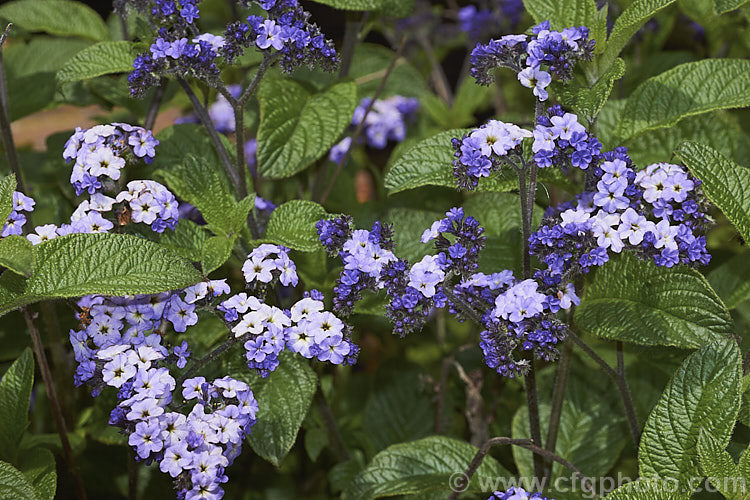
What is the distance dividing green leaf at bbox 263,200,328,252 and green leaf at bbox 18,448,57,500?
46cm

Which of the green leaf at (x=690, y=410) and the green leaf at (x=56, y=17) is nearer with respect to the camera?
the green leaf at (x=690, y=410)

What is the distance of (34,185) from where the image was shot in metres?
1.79

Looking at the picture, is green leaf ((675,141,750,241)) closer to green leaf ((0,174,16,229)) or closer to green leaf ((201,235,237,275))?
green leaf ((201,235,237,275))

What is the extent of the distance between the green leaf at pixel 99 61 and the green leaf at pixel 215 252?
36cm

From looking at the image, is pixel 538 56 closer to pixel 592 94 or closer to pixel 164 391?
pixel 592 94

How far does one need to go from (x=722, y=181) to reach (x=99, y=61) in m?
1.02

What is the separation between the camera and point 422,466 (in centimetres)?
127

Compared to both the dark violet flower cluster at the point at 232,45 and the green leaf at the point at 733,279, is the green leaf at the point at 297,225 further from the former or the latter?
the green leaf at the point at 733,279

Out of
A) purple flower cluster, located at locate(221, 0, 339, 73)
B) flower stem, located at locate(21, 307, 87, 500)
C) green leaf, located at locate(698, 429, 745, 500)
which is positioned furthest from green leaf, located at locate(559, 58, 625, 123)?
flower stem, located at locate(21, 307, 87, 500)

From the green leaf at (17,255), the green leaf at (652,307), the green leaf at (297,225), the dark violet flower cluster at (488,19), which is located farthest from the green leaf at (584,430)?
the dark violet flower cluster at (488,19)

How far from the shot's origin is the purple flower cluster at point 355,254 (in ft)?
3.48

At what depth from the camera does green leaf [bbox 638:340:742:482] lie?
1011mm

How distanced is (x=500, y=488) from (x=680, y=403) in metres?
0.34

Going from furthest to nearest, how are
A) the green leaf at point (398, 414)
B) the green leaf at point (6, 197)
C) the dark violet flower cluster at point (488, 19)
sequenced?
1. the dark violet flower cluster at point (488, 19)
2. the green leaf at point (398, 414)
3. the green leaf at point (6, 197)
